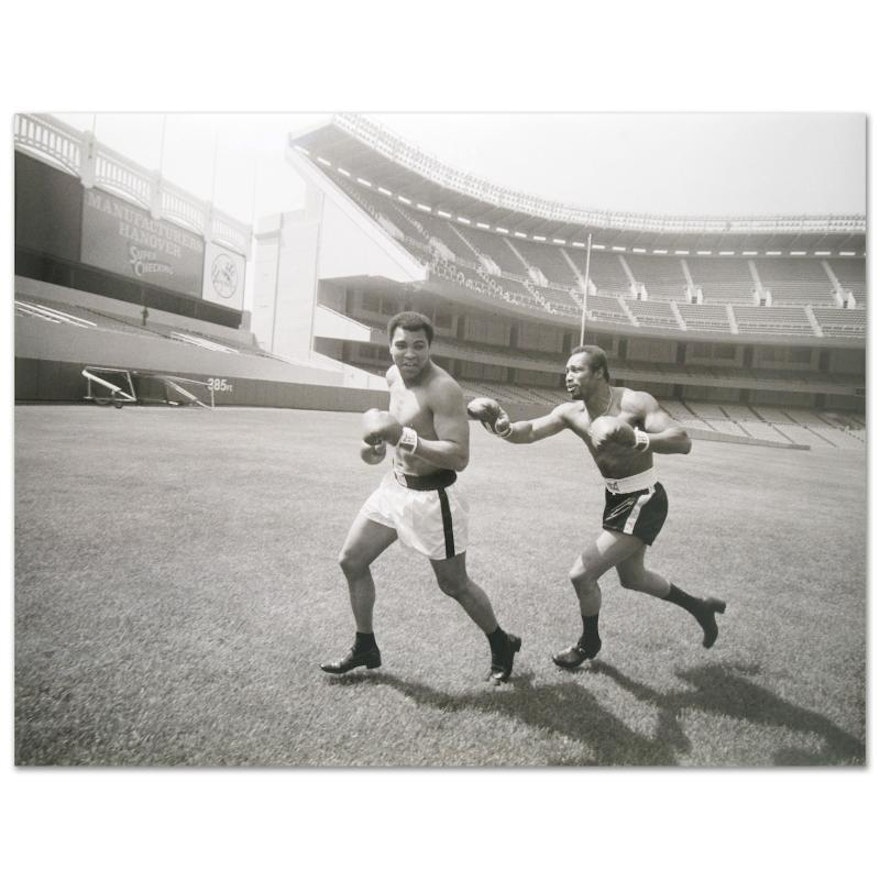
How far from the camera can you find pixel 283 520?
9.85ft

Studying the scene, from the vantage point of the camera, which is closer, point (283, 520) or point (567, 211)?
point (283, 520)

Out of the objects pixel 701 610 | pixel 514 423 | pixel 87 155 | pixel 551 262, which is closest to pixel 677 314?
pixel 551 262

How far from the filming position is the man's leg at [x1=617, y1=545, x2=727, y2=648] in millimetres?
2330

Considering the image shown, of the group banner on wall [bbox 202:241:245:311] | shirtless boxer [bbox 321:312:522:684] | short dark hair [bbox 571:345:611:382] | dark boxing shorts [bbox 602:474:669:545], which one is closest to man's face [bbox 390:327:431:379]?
shirtless boxer [bbox 321:312:522:684]

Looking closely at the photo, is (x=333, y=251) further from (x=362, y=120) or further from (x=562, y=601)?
(x=562, y=601)

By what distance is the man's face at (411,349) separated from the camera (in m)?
2.08

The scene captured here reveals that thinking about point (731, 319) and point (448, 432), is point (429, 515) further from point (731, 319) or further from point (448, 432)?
point (731, 319)

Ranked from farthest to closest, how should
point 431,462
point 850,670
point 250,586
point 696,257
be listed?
1. point 696,257
2. point 250,586
3. point 850,670
4. point 431,462

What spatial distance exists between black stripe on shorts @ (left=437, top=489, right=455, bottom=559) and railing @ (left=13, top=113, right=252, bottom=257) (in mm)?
1940

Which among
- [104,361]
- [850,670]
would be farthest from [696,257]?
[104,361]

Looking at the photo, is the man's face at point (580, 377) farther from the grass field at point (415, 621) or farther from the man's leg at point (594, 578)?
the man's leg at point (594, 578)

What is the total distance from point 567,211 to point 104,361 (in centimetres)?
344

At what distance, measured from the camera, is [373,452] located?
1979 mm

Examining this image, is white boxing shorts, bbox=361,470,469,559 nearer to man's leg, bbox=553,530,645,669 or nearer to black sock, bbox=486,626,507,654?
black sock, bbox=486,626,507,654
